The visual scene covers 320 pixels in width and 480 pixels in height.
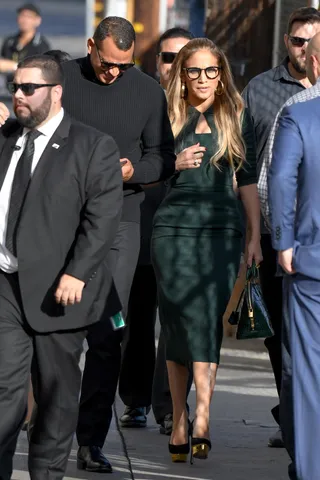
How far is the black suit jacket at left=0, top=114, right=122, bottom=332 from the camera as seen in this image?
5.76 meters

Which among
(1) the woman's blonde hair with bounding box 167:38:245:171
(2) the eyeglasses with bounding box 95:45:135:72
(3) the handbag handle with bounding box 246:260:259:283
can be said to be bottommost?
(3) the handbag handle with bounding box 246:260:259:283

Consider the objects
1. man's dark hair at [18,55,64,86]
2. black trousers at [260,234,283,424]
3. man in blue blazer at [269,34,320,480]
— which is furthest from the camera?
black trousers at [260,234,283,424]

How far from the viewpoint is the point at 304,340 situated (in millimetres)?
5645

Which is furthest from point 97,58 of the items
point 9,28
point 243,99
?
point 9,28

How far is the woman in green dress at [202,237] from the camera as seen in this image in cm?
693

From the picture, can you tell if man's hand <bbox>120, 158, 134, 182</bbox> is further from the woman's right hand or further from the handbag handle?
the handbag handle

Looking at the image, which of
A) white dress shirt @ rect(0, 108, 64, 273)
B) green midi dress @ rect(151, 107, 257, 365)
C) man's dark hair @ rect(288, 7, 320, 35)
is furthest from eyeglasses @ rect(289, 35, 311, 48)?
white dress shirt @ rect(0, 108, 64, 273)

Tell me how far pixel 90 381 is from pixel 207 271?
0.77 metres

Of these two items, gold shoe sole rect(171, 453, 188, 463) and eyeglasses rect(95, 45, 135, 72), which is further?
gold shoe sole rect(171, 453, 188, 463)

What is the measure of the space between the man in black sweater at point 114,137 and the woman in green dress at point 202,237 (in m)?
0.18

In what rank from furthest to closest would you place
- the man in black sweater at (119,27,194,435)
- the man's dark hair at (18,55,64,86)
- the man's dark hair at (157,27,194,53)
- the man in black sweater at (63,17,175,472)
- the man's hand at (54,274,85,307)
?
the man's dark hair at (157,27,194,53), the man in black sweater at (119,27,194,435), the man in black sweater at (63,17,175,472), the man's dark hair at (18,55,64,86), the man's hand at (54,274,85,307)

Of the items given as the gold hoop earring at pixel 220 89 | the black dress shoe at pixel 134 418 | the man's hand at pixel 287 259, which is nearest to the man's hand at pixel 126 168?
the gold hoop earring at pixel 220 89

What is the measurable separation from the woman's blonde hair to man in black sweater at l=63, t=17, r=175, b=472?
22 centimetres

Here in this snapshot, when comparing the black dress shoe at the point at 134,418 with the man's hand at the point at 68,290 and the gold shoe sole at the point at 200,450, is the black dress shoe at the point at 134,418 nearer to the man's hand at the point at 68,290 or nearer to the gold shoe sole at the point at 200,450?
the gold shoe sole at the point at 200,450
